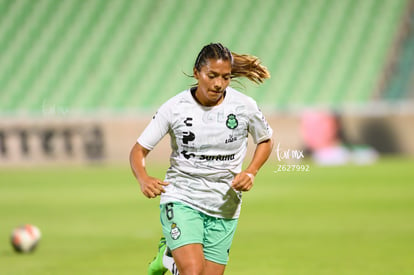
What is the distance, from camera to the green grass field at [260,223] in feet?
27.8

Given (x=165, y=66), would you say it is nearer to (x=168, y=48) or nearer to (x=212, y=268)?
(x=168, y=48)

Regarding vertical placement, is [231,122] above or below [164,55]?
below

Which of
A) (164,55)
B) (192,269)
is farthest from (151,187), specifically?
(164,55)

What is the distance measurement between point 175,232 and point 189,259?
23 cm

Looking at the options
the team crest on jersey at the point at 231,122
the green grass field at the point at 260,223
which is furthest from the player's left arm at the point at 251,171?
the green grass field at the point at 260,223

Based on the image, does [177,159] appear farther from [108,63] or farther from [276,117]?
[108,63]

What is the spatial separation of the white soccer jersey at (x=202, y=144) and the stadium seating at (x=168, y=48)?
18.6m

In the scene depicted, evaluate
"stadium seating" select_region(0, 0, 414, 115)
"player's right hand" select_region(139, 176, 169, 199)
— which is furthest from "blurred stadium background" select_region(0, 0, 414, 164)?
"player's right hand" select_region(139, 176, 169, 199)

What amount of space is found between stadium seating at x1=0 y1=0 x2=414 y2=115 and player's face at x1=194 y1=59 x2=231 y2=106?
742 inches

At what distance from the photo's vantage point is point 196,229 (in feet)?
18.0

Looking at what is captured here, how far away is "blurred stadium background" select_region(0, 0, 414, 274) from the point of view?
22.0m

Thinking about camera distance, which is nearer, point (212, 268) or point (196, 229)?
point (196, 229)

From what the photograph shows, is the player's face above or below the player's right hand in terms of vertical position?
above

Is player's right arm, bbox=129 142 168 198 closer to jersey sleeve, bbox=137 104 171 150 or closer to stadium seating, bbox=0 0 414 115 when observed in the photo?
jersey sleeve, bbox=137 104 171 150
